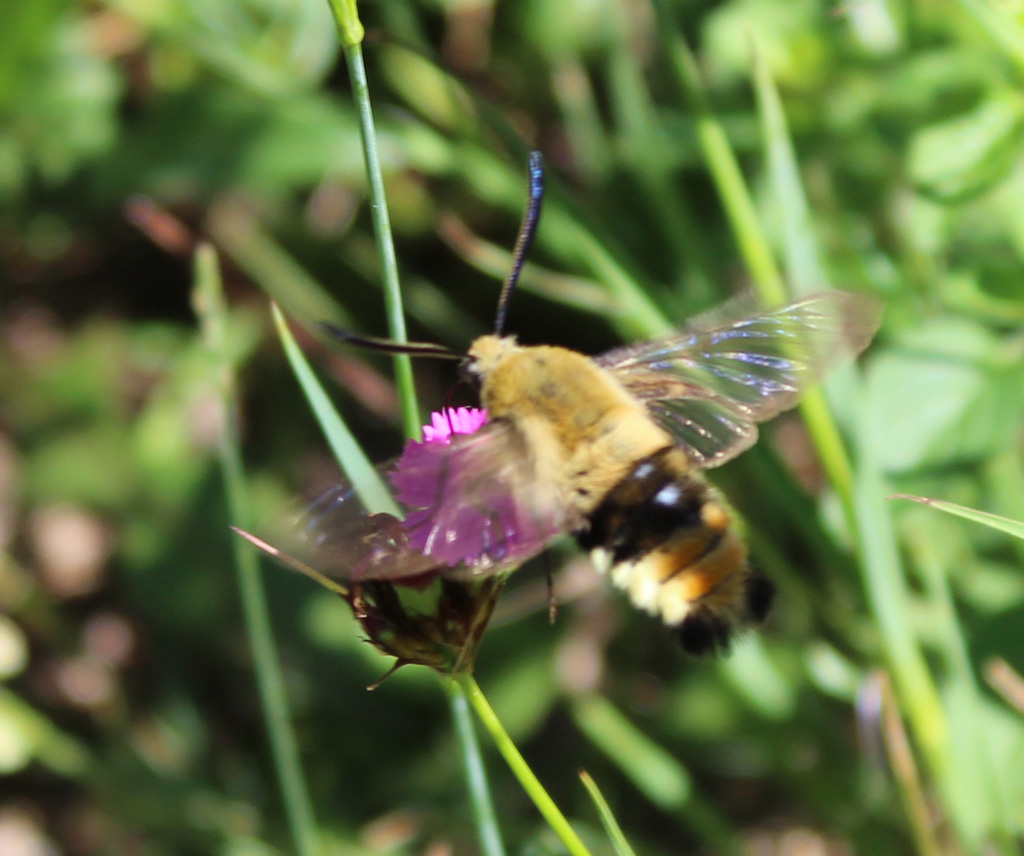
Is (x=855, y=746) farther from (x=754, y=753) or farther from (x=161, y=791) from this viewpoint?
(x=161, y=791)

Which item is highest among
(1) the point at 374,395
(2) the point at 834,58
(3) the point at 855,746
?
(2) the point at 834,58

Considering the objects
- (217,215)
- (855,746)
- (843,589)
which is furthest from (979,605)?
(217,215)

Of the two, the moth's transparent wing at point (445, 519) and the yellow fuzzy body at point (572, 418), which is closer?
the moth's transparent wing at point (445, 519)

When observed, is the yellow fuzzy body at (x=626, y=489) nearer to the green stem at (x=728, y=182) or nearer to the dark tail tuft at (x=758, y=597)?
the dark tail tuft at (x=758, y=597)

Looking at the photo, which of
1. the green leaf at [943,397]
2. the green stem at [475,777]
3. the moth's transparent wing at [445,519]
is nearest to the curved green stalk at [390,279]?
the green stem at [475,777]

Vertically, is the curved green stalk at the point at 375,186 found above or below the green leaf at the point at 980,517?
above

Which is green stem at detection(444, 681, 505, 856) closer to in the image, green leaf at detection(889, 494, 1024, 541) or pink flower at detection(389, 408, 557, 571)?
pink flower at detection(389, 408, 557, 571)

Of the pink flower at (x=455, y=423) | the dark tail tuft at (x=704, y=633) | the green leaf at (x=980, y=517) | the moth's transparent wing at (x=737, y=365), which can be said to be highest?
the pink flower at (x=455, y=423)
